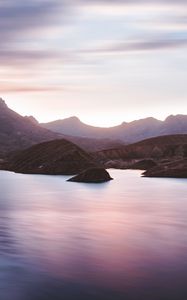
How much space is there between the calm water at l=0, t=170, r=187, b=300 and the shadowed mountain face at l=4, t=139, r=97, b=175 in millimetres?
60386

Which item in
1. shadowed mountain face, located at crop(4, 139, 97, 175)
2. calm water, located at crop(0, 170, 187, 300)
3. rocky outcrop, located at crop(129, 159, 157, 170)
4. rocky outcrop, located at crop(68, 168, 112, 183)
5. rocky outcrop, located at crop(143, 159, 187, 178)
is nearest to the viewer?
calm water, located at crop(0, 170, 187, 300)

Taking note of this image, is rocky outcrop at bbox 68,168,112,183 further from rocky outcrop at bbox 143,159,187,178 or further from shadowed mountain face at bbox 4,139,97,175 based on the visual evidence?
rocky outcrop at bbox 143,159,187,178

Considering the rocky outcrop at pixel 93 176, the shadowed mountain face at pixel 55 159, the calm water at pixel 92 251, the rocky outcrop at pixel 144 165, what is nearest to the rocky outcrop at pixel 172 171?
the shadowed mountain face at pixel 55 159

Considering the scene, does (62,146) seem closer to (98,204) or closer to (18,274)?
(98,204)

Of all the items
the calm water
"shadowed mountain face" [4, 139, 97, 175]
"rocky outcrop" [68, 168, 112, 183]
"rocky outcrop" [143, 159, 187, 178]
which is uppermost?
"shadowed mountain face" [4, 139, 97, 175]

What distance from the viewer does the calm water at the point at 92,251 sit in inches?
837

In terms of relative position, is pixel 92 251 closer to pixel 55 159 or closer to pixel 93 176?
pixel 93 176

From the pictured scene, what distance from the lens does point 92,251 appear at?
29.5 meters

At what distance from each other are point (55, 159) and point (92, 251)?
94320 mm

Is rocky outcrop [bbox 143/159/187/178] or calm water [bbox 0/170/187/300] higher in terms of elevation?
rocky outcrop [bbox 143/159/187/178]

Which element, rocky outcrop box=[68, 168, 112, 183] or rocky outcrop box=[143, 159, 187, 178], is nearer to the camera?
rocky outcrop box=[68, 168, 112, 183]

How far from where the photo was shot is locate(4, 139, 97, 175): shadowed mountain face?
393 ft

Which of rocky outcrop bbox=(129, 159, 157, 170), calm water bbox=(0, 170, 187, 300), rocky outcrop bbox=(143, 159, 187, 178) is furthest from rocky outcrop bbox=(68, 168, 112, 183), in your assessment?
rocky outcrop bbox=(129, 159, 157, 170)

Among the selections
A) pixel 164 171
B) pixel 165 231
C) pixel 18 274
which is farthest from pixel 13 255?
pixel 164 171
